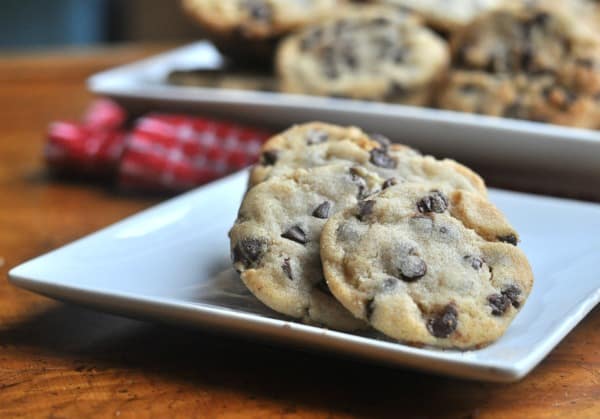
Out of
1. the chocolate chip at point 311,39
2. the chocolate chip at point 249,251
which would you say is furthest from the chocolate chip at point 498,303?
the chocolate chip at point 311,39

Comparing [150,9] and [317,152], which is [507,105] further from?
[150,9]

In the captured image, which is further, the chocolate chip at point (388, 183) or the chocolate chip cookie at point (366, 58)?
the chocolate chip cookie at point (366, 58)

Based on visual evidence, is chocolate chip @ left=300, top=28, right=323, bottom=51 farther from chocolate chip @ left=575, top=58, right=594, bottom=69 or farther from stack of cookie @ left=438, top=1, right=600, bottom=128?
chocolate chip @ left=575, top=58, right=594, bottom=69

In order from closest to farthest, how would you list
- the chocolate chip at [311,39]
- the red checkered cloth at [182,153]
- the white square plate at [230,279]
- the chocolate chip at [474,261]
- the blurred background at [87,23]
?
1. the white square plate at [230,279]
2. the chocolate chip at [474,261]
3. the red checkered cloth at [182,153]
4. the chocolate chip at [311,39]
5. the blurred background at [87,23]

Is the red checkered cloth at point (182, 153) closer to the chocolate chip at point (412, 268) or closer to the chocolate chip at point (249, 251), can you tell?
the chocolate chip at point (249, 251)

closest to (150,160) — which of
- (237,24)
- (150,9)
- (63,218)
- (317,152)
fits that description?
(63,218)

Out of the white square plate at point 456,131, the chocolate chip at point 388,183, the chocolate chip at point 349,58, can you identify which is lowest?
the white square plate at point 456,131
